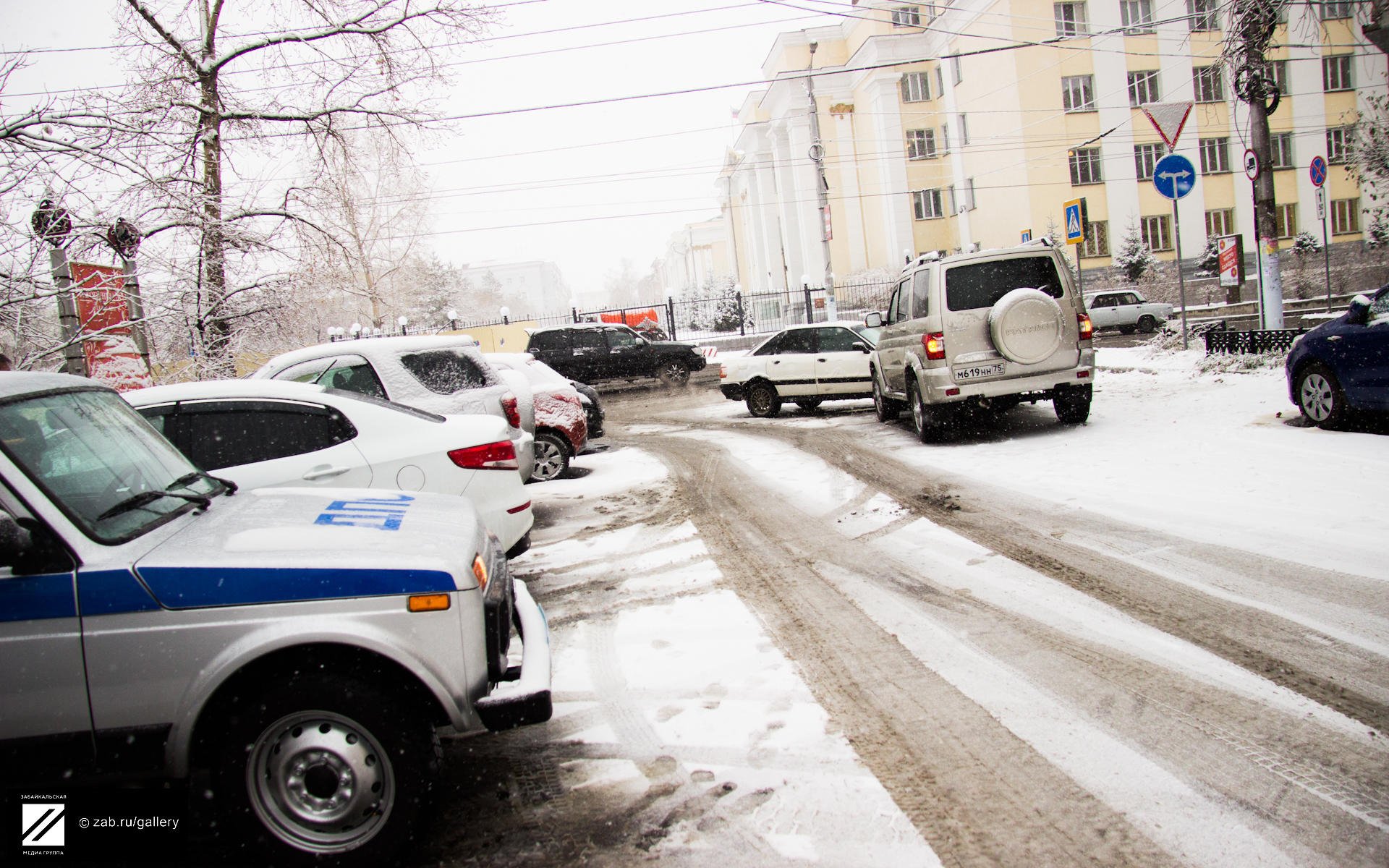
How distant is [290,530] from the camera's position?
10.1 ft

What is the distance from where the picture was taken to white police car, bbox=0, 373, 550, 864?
2.64 metres

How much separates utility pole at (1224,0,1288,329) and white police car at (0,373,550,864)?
14.5 meters

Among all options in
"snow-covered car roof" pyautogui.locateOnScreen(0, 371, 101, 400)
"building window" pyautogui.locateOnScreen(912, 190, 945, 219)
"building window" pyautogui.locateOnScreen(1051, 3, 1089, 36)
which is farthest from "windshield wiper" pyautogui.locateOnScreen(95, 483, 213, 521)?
"building window" pyautogui.locateOnScreen(912, 190, 945, 219)

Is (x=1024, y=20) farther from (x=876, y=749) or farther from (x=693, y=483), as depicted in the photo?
(x=876, y=749)

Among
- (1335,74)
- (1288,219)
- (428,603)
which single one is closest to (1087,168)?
(1288,219)

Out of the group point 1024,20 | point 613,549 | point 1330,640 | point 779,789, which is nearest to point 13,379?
point 779,789

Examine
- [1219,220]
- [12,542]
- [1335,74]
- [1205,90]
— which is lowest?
[12,542]

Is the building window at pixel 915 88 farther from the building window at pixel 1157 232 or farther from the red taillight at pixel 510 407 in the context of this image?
the red taillight at pixel 510 407

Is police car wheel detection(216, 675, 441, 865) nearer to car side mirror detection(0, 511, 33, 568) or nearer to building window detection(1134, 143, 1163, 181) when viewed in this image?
car side mirror detection(0, 511, 33, 568)

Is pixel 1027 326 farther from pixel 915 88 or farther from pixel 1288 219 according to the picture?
pixel 915 88

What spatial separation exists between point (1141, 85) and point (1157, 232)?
6.49m


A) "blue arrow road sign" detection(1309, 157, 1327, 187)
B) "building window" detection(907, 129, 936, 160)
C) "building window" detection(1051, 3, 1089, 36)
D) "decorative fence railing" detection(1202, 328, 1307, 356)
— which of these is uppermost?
"building window" detection(1051, 3, 1089, 36)
